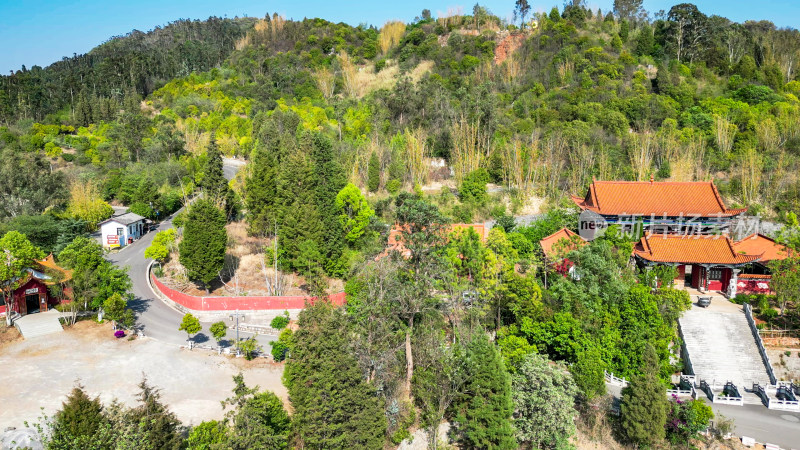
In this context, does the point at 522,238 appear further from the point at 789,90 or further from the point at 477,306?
the point at 789,90

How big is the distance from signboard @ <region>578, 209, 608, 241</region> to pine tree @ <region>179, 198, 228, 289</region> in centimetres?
1913

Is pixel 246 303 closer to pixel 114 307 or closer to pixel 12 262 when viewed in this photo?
pixel 114 307

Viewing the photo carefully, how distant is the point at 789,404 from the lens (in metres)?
20.9

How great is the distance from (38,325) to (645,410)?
24.1 metres

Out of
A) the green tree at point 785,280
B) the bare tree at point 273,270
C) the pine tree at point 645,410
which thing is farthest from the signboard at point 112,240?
the green tree at point 785,280

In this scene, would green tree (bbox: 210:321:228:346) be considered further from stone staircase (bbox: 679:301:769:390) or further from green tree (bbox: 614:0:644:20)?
green tree (bbox: 614:0:644:20)

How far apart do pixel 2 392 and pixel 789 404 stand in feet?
91.1

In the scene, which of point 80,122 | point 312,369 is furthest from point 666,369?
point 80,122

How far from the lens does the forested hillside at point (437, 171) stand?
1858 centimetres

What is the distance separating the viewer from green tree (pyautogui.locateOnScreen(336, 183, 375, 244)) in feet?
101

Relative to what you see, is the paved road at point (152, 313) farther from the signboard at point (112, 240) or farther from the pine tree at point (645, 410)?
the pine tree at point (645, 410)

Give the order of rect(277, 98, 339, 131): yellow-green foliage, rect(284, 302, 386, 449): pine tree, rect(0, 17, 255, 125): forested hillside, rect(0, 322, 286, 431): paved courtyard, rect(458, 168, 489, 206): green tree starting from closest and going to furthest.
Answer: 1. rect(284, 302, 386, 449): pine tree
2. rect(0, 322, 286, 431): paved courtyard
3. rect(458, 168, 489, 206): green tree
4. rect(277, 98, 339, 131): yellow-green foliage
5. rect(0, 17, 255, 125): forested hillside

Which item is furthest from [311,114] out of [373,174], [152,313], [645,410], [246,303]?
[645,410]

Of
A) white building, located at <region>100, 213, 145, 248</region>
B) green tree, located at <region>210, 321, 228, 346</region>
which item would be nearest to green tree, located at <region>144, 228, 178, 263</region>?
white building, located at <region>100, 213, 145, 248</region>
